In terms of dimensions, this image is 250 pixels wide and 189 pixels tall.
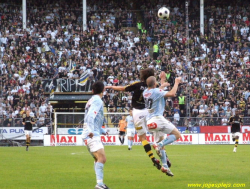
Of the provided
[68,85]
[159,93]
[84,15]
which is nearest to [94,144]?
[159,93]

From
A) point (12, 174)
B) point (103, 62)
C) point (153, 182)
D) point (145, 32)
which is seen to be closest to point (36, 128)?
point (103, 62)

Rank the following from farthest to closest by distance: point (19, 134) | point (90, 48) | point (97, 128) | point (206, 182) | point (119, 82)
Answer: point (90, 48)
point (119, 82)
point (19, 134)
point (206, 182)
point (97, 128)

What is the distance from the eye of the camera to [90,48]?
43500 mm

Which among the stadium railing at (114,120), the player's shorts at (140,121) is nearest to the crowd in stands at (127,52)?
the stadium railing at (114,120)

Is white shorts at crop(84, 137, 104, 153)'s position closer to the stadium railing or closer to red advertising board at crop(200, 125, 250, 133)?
the stadium railing

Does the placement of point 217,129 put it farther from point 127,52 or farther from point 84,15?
point 84,15

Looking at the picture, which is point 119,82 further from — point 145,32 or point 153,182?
point 153,182

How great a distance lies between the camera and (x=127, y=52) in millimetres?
43375

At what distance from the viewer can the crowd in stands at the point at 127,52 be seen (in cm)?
3853

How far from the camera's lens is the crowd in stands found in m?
38.5

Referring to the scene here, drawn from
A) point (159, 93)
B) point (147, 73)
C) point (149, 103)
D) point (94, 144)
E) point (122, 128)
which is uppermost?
point (147, 73)

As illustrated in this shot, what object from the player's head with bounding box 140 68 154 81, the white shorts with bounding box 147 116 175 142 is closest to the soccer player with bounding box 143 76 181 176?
the white shorts with bounding box 147 116 175 142

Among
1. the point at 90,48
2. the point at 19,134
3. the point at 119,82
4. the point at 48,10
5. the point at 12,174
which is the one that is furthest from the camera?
the point at 48,10

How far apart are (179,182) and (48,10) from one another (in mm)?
37577
